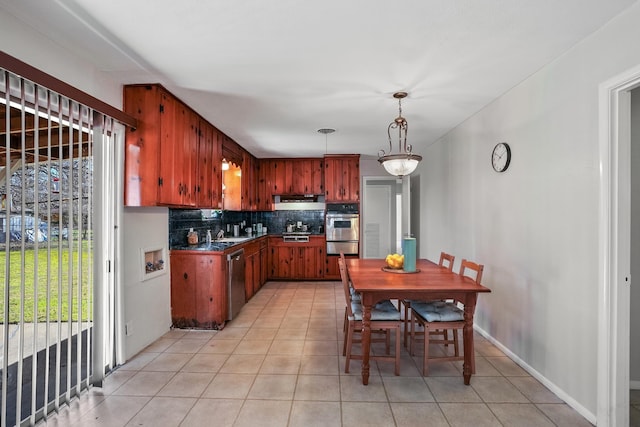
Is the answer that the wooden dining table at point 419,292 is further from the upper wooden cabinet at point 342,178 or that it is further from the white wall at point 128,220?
the upper wooden cabinet at point 342,178

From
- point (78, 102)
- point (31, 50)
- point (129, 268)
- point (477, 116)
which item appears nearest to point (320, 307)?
point (129, 268)

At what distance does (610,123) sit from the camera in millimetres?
1881

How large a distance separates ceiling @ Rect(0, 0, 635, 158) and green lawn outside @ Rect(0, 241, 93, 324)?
4.47 feet

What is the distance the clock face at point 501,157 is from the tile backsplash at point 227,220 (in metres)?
3.45

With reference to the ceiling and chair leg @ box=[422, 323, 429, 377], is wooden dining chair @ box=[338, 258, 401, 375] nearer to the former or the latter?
chair leg @ box=[422, 323, 429, 377]

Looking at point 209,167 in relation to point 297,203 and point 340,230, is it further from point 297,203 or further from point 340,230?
point 340,230

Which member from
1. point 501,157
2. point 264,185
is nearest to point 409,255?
point 501,157

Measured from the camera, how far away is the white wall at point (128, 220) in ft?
6.15

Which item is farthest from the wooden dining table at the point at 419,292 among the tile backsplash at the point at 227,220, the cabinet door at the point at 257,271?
the cabinet door at the point at 257,271

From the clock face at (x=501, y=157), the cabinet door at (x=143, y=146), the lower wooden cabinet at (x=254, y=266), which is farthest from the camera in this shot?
the lower wooden cabinet at (x=254, y=266)

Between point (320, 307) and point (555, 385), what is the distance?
108 inches

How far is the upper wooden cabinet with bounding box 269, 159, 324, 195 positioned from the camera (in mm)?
6418

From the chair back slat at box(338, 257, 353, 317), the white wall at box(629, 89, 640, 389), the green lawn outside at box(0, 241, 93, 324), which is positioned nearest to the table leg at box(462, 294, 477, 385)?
the chair back slat at box(338, 257, 353, 317)

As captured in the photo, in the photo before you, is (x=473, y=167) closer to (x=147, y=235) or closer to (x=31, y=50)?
(x=147, y=235)
